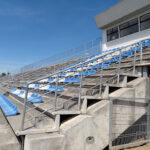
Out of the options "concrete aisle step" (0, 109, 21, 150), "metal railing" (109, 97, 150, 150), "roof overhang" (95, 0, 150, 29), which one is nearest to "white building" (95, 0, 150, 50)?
"roof overhang" (95, 0, 150, 29)

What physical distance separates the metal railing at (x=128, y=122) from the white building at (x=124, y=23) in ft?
21.0

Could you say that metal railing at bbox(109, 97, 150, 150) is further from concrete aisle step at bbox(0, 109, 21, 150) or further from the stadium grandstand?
concrete aisle step at bbox(0, 109, 21, 150)

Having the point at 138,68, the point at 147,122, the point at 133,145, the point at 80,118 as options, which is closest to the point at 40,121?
the point at 80,118

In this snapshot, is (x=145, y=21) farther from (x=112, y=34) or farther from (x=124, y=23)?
(x=112, y=34)

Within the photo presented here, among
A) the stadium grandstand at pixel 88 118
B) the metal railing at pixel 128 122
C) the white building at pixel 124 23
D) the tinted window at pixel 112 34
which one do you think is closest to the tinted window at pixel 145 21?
the white building at pixel 124 23

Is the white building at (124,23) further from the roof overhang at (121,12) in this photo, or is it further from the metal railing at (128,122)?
the metal railing at (128,122)

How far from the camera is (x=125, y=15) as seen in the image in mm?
9961

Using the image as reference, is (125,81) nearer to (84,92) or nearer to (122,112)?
(122,112)

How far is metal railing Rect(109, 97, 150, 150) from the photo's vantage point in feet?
11.2

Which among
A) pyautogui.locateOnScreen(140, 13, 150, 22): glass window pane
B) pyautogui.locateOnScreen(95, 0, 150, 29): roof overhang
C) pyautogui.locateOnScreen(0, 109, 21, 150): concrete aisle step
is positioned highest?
A: pyautogui.locateOnScreen(95, 0, 150, 29): roof overhang

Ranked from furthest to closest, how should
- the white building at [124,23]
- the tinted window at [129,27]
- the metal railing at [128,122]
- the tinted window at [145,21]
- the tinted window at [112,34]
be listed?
the tinted window at [112,34] → the tinted window at [129,27] → the white building at [124,23] → the tinted window at [145,21] → the metal railing at [128,122]

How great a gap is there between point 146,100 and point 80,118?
1.95m

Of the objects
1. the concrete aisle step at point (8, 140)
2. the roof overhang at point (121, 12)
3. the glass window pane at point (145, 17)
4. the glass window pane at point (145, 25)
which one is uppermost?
the roof overhang at point (121, 12)

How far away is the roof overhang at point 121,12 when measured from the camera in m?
9.01
